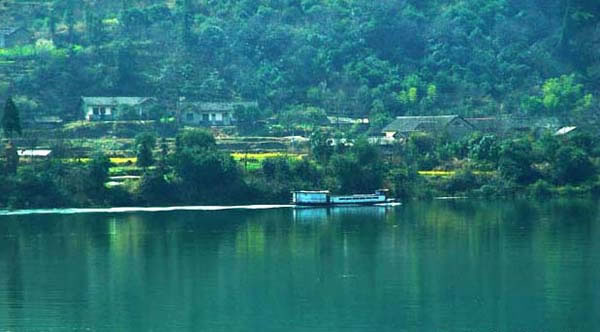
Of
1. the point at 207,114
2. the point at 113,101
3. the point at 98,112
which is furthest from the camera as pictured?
the point at 207,114

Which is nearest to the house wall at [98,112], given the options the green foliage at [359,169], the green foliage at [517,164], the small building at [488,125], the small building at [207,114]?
the small building at [207,114]

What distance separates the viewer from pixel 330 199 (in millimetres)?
51969

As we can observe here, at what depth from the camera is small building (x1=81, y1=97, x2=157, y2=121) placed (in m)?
61.7

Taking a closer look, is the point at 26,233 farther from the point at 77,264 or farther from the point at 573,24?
the point at 573,24

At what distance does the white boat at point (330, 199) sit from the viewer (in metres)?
51.5

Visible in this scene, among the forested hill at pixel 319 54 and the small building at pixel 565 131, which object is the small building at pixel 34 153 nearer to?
the forested hill at pixel 319 54

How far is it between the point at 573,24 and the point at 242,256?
42.6 metres

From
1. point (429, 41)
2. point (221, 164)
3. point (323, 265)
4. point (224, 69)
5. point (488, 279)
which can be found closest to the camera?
point (488, 279)

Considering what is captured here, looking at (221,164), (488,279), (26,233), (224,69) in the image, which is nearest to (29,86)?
(224,69)

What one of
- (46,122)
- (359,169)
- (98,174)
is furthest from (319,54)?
(98,174)

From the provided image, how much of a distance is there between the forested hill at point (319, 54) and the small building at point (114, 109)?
1.15m

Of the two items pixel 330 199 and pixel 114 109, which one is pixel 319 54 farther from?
pixel 330 199

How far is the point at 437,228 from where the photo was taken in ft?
141

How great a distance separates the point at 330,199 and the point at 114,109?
570 inches
